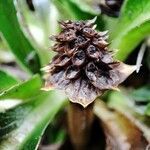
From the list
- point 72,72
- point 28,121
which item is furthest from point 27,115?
point 72,72

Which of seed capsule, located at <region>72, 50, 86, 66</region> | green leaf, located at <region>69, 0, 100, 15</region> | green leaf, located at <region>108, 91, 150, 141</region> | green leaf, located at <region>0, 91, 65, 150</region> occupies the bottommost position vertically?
green leaf, located at <region>108, 91, 150, 141</region>

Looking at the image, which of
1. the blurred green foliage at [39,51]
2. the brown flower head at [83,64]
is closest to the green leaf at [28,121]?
the blurred green foliage at [39,51]

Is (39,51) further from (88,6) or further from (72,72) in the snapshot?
(72,72)

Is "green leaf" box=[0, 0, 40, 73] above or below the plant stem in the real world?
above

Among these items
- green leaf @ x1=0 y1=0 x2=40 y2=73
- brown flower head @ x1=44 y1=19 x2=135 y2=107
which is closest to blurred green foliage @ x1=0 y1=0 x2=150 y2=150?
green leaf @ x1=0 y1=0 x2=40 y2=73

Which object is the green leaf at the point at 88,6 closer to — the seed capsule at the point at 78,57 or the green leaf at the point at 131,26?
the green leaf at the point at 131,26

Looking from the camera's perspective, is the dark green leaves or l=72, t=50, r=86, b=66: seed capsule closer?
l=72, t=50, r=86, b=66: seed capsule

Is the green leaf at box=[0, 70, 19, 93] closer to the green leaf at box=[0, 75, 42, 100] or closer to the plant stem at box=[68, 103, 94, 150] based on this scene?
the green leaf at box=[0, 75, 42, 100]
